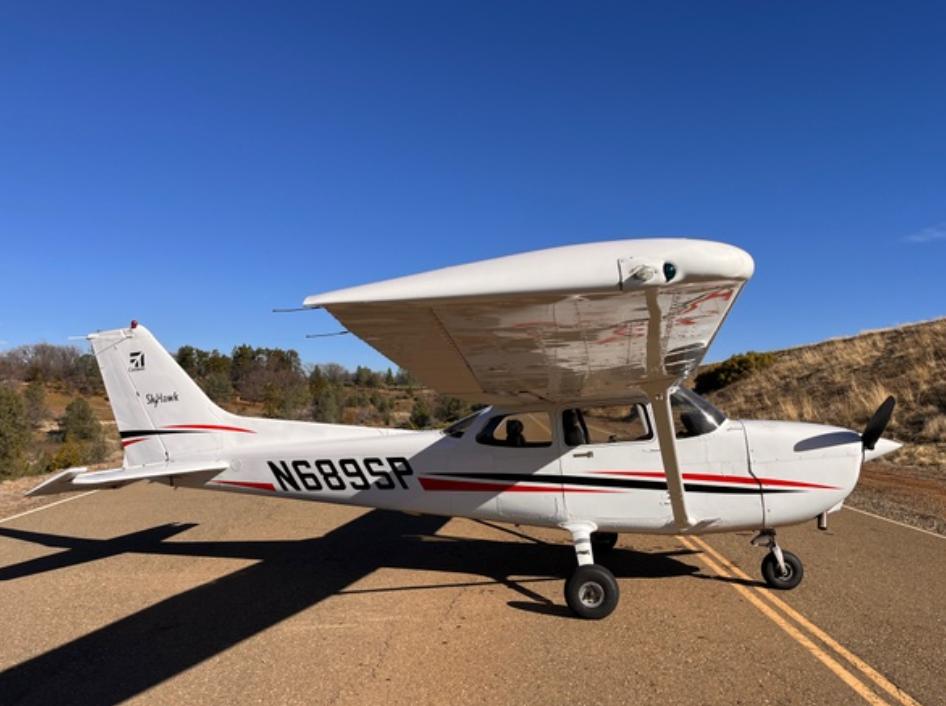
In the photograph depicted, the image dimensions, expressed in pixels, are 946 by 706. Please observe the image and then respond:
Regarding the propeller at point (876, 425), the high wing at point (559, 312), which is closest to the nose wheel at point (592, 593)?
the high wing at point (559, 312)

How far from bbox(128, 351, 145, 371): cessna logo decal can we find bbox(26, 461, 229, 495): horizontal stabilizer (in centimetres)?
127

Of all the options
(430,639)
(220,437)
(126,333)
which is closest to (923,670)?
(430,639)

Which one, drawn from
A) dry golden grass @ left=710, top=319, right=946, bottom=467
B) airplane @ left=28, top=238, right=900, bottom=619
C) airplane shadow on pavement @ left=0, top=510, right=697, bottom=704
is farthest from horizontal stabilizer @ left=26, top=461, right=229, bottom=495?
dry golden grass @ left=710, top=319, right=946, bottom=467

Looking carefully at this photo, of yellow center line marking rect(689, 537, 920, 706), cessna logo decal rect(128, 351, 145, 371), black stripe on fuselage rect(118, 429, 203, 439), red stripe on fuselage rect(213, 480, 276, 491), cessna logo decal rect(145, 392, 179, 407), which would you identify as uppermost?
cessna logo decal rect(128, 351, 145, 371)

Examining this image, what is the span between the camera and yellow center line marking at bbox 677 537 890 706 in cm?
367

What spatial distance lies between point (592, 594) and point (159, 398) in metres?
5.81

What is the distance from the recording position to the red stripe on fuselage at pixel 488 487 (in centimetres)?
603

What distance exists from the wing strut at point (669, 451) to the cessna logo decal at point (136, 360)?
20.6 ft

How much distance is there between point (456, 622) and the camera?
16.6 ft

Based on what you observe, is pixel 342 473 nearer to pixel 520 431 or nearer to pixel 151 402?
pixel 520 431

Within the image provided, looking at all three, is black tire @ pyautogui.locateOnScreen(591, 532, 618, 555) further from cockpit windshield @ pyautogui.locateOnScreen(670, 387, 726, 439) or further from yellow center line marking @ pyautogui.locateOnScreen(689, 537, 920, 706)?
cockpit windshield @ pyautogui.locateOnScreen(670, 387, 726, 439)

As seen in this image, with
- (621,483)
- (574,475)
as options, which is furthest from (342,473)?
(621,483)

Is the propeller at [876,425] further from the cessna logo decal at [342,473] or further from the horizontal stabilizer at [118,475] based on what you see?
the horizontal stabilizer at [118,475]

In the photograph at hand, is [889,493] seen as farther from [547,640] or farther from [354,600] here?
[354,600]
